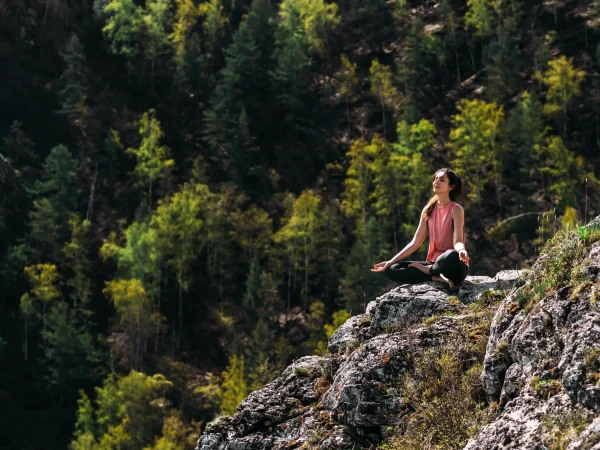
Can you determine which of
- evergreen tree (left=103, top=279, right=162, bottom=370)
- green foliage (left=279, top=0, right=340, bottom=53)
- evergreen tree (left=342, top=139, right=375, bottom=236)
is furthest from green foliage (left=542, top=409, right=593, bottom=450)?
green foliage (left=279, top=0, right=340, bottom=53)

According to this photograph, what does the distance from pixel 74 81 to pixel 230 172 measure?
74.7 feet

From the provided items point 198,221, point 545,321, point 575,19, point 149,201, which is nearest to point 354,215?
point 198,221

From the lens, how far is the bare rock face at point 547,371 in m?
7.12

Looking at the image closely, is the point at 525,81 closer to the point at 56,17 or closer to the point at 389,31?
the point at 389,31

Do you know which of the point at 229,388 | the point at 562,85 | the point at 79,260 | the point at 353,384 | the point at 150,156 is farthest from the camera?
the point at 150,156

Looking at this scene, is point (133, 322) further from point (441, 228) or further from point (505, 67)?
point (441, 228)

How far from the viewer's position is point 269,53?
119312mm

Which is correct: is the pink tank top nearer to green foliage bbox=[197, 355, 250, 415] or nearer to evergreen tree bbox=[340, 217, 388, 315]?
green foliage bbox=[197, 355, 250, 415]

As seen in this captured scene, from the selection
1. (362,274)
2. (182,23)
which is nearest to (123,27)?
(182,23)

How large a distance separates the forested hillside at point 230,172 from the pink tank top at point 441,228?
6265cm

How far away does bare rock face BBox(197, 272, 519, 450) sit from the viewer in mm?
10078

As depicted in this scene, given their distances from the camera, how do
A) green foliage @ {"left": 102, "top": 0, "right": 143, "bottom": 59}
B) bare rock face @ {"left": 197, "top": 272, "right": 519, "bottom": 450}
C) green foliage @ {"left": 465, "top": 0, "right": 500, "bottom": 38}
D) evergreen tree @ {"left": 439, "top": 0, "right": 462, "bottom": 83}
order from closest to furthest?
1. bare rock face @ {"left": 197, "top": 272, "right": 519, "bottom": 450}
2. green foliage @ {"left": 465, "top": 0, "right": 500, "bottom": 38}
3. evergreen tree @ {"left": 439, "top": 0, "right": 462, "bottom": 83}
4. green foliage @ {"left": 102, "top": 0, "right": 143, "bottom": 59}

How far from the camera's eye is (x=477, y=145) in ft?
313

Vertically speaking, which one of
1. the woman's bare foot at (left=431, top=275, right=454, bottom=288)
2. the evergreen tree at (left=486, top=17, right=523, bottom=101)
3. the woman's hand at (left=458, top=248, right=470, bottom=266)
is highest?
the evergreen tree at (left=486, top=17, right=523, bottom=101)
